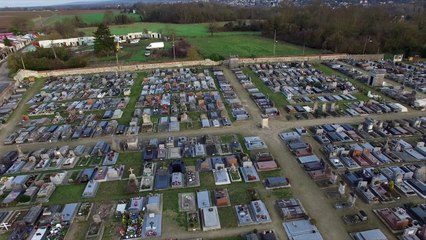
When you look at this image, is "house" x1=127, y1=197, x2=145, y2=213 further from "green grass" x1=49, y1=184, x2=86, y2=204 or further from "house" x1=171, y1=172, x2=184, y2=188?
"green grass" x1=49, y1=184, x2=86, y2=204

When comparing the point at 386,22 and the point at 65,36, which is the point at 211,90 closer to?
the point at 386,22

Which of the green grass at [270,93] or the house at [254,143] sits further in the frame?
the green grass at [270,93]

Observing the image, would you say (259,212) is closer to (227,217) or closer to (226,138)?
(227,217)

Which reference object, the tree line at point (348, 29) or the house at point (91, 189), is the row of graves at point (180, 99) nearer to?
the house at point (91, 189)

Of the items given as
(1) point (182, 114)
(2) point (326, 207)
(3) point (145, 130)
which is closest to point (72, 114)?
(3) point (145, 130)

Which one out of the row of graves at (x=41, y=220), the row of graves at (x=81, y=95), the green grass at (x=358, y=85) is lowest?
the row of graves at (x=41, y=220)

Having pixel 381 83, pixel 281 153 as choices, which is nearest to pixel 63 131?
pixel 281 153

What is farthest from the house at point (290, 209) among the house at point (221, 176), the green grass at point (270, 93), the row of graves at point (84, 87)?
the row of graves at point (84, 87)
